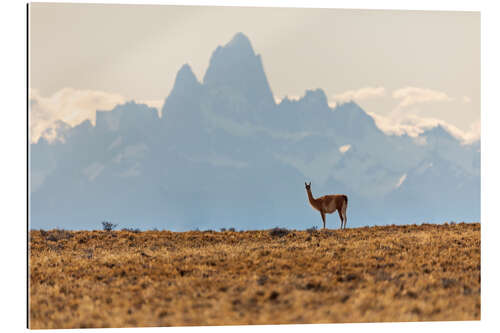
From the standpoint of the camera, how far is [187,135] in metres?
46.4

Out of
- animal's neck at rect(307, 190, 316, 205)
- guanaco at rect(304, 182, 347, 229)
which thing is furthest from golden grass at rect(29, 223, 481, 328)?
animal's neck at rect(307, 190, 316, 205)

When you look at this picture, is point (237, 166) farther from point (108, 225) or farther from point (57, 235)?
point (57, 235)

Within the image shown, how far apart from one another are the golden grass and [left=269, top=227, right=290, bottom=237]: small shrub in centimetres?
79

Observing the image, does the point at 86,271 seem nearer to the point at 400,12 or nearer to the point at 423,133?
the point at 400,12

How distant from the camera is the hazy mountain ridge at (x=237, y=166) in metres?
17.8

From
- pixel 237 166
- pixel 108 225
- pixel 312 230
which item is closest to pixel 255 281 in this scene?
pixel 312 230

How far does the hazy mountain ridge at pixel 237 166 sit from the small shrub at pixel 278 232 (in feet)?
3.66

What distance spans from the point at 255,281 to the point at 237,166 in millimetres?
A: 31556

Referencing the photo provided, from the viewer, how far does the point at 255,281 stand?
12055mm

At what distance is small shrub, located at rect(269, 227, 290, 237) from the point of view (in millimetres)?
17119

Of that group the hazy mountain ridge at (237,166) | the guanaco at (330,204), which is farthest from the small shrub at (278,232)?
the guanaco at (330,204)

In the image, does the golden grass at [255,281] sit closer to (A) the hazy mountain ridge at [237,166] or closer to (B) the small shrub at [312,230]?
(B) the small shrub at [312,230]

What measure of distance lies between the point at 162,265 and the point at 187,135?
110 feet
